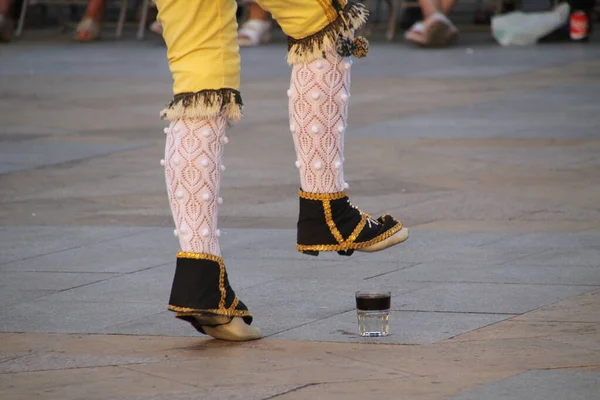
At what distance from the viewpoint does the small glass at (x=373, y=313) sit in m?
4.04

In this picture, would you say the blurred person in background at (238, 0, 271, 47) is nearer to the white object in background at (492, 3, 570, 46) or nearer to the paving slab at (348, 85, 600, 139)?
the white object in background at (492, 3, 570, 46)

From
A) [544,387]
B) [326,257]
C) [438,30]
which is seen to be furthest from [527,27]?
[544,387]

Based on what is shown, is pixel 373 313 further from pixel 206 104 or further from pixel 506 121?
pixel 506 121

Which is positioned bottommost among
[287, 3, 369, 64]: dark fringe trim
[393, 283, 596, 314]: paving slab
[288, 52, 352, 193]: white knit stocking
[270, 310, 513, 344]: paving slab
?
[393, 283, 596, 314]: paving slab

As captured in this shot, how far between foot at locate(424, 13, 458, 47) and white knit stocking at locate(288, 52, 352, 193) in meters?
11.9

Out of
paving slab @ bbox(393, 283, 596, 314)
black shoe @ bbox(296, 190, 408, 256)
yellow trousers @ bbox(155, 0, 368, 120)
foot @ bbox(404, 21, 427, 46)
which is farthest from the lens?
foot @ bbox(404, 21, 427, 46)

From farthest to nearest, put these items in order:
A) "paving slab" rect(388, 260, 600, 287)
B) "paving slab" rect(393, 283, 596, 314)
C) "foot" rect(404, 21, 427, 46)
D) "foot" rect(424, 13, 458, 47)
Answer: "foot" rect(404, 21, 427, 46) < "foot" rect(424, 13, 458, 47) < "paving slab" rect(388, 260, 600, 287) < "paving slab" rect(393, 283, 596, 314)

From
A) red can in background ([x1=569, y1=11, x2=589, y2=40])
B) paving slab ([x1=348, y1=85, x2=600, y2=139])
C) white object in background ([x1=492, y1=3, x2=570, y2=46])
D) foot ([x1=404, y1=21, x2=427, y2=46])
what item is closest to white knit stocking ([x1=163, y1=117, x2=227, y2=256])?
paving slab ([x1=348, y1=85, x2=600, y2=139])

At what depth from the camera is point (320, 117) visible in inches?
163

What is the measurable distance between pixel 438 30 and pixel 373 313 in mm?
12140

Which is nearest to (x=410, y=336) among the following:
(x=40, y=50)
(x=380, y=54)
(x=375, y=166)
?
(x=375, y=166)

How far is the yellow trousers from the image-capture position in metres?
3.92

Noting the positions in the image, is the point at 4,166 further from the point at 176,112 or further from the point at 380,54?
the point at 380,54

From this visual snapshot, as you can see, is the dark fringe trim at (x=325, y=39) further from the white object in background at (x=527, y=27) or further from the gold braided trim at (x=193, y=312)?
the white object in background at (x=527, y=27)
